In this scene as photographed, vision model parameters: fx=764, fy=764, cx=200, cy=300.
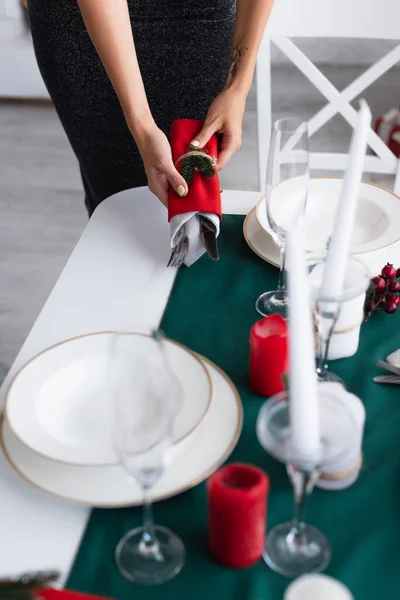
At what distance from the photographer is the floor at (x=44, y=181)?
8.16 feet

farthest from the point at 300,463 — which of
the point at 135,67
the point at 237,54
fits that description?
the point at 237,54

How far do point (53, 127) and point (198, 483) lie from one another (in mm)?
Answer: 2876

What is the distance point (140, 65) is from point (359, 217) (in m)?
0.73

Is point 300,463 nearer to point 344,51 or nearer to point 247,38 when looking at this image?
point 247,38

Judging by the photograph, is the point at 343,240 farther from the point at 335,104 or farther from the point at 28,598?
the point at 335,104

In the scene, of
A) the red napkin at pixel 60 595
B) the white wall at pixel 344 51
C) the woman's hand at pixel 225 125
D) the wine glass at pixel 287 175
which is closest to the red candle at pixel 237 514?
the red napkin at pixel 60 595

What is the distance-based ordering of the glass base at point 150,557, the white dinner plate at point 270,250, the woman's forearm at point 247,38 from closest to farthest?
the glass base at point 150,557 < the white dinner plate at point 270,250 < the woman's forearm at point 247,38

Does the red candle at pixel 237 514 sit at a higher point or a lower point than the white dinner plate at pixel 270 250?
higher

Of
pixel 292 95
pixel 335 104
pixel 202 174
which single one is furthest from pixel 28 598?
pixel 292 95

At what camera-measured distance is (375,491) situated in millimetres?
853

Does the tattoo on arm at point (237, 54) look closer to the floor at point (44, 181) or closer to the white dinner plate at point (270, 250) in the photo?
the white dinner plate at point (270, 250)

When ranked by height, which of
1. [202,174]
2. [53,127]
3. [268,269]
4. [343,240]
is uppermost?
[343,240]

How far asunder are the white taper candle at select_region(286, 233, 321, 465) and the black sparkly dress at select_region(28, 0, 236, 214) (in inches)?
46.9

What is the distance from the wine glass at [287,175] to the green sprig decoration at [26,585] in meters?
0.53
